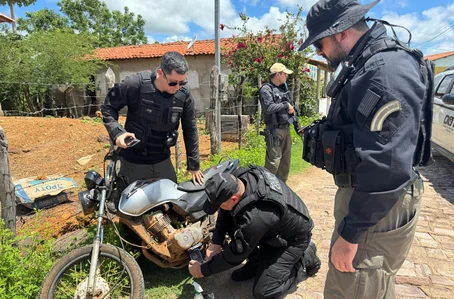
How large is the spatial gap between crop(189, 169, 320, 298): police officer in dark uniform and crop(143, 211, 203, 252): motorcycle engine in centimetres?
18

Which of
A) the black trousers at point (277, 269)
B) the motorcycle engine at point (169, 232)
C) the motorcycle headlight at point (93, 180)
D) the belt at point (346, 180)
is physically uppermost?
the belt at point (346, 180)

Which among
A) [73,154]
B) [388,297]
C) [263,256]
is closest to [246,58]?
[73,154]

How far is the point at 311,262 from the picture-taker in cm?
279

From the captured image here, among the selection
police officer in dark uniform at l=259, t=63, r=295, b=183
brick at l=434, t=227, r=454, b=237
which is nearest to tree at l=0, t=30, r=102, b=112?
police officer in dark uniform at l=259, t=63, r=295, b=183

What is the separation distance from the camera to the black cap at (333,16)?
1.49 meters

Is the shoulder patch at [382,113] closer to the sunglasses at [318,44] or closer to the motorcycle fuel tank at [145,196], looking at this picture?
the sunglasses at [318,44]

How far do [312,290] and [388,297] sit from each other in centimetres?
106

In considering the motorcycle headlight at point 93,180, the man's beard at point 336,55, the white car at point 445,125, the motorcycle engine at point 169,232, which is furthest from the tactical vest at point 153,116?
the white car at point 445,125

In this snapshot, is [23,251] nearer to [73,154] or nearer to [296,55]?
[73,154]

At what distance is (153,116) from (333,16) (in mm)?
1782

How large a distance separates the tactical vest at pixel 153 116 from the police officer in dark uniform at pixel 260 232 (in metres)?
0.83

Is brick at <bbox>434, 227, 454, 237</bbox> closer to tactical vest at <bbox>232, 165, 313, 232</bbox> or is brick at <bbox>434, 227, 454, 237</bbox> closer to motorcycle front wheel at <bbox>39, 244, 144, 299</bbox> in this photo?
tactical vest at <bbox>232, 165, 313, 232</bbox>

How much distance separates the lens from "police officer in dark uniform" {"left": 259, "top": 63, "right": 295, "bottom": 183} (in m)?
4.54

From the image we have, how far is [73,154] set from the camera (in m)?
7.58
